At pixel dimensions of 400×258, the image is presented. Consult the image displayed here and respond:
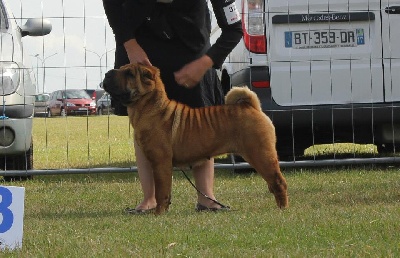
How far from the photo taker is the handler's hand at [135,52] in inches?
249

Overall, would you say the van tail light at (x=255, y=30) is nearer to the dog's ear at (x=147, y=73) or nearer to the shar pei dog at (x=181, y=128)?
the shar pei dog at (x=181, y=128)

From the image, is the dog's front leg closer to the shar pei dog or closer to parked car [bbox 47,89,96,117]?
the shar pei dog

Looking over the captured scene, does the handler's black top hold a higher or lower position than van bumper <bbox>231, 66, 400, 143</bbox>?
higher

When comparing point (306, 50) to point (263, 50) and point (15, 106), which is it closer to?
point (263, 50)

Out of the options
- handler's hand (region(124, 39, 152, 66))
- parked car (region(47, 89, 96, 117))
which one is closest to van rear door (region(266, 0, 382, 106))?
parked car (region(47, 89, 96, 117))

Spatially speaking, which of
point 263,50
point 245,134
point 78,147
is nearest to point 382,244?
point 245,134

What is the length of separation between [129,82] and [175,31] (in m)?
0.53

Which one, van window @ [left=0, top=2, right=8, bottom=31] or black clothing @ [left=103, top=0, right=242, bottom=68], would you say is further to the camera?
van window @ [left=0, top=2, right=8, bottom=31]

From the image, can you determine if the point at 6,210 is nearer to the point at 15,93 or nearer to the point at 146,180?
the point at 146,180

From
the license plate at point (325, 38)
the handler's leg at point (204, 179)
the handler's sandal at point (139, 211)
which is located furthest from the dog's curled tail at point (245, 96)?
the license plate at point (325, 38)

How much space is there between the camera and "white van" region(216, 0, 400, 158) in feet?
29.2

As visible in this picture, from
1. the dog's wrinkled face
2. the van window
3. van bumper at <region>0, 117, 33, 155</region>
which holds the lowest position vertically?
van bumper at <region>0, 117, 33, 155</region>

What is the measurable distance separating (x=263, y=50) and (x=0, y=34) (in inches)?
93.9

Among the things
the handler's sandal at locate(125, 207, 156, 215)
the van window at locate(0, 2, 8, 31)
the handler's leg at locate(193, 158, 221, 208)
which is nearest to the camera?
the handler's sandal at locate(125, 207, 156, 215)
